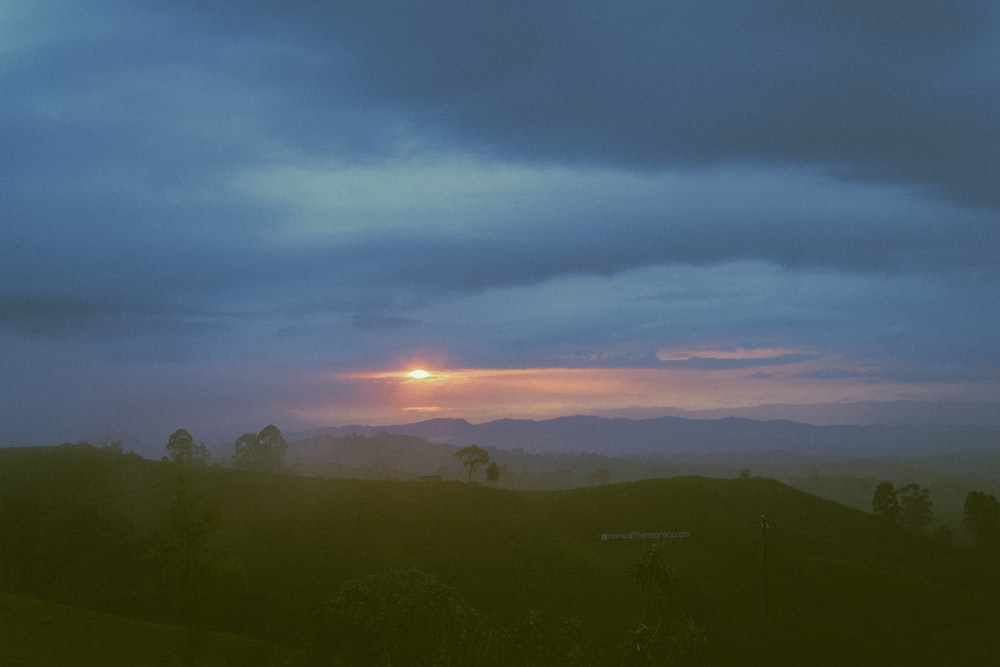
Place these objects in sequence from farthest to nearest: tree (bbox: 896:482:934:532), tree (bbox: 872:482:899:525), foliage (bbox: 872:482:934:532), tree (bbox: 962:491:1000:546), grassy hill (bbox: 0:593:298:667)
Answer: tree (bbox: 896:482:934:532), foliage (bbox: 872:482:934:532), tree (bbox: 872:482:899:525), tree (bbox: 962:491:1000:546), grassy hill (bbox: 0:593:298:667)

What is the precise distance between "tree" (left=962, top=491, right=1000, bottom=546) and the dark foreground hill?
29.5 meters

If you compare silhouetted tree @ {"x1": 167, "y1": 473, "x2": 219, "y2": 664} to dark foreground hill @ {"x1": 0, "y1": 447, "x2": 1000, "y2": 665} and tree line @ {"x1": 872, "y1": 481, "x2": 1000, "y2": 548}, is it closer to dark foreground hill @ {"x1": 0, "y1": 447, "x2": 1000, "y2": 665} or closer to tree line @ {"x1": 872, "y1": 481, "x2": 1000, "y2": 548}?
dark foreground hill @ {"x1": 0, "y1": 447, "x2": 1000, "y2": 665}

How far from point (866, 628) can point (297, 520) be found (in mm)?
90659

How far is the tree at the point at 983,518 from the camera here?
164 metres

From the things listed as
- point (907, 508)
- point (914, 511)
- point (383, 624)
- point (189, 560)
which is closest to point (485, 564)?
point (383, 624)

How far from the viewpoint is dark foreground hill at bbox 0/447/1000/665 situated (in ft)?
216

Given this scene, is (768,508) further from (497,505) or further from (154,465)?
(154,465)

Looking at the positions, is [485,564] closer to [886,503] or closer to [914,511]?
[886,503]

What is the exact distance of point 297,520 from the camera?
409 feet

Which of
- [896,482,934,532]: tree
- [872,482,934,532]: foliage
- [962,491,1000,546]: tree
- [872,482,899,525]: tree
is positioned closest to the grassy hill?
[872,482,899,525]: tree

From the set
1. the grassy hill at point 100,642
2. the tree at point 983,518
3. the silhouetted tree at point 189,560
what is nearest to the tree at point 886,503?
the tree at point 983,518

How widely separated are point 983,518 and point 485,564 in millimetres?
130891

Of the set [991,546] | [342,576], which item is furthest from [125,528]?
[991,546]

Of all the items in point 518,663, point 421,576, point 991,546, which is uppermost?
point 518,663
